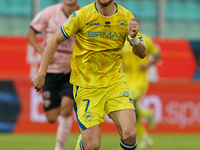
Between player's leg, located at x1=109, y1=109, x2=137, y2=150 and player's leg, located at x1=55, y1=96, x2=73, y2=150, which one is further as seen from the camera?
player's leg, located at x1=55, y1=96, x2=73, y2=150

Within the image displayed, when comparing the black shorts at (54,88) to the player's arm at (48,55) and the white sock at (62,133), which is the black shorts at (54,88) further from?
the player's arm at (48,55)

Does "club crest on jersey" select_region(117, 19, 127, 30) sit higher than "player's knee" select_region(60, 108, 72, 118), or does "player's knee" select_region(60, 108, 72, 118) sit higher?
"club crest on jersey" select_region(117, 19, 127, 30)

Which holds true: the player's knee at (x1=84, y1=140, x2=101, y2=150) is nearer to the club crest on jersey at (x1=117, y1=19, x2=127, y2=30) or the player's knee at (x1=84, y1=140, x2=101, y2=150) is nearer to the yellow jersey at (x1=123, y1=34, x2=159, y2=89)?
the club crest on jersey at (x1=117, y1=19, x2=127, y2=30)

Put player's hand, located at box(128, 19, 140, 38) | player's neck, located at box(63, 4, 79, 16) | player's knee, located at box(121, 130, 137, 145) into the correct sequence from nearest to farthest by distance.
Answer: player's hand, located at box(128, 19, 140, 38)
player's knee, located at box(121, 130, 137, 145)
player's neck, located at box(63, 4, 79, 16)


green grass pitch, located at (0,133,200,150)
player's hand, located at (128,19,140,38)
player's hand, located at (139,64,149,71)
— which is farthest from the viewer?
player's hand, located at (139,64,149,71)

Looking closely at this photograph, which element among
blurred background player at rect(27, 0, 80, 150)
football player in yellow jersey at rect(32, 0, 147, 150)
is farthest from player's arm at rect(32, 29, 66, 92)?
blurred background player at rect(27, 0, 80, 150)

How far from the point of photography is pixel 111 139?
10.3 m

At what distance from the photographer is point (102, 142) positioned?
973cm

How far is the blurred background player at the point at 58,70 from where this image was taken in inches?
276

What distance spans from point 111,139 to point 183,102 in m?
2.55

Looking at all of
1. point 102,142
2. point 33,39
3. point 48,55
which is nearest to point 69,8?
point 33,39

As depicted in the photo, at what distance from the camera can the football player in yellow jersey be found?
5.12m

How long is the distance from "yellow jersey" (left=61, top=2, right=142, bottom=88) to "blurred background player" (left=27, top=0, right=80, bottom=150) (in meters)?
1.60

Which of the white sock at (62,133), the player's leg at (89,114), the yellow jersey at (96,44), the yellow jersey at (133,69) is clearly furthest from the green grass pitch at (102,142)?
the yellow jersey at (96,44)
